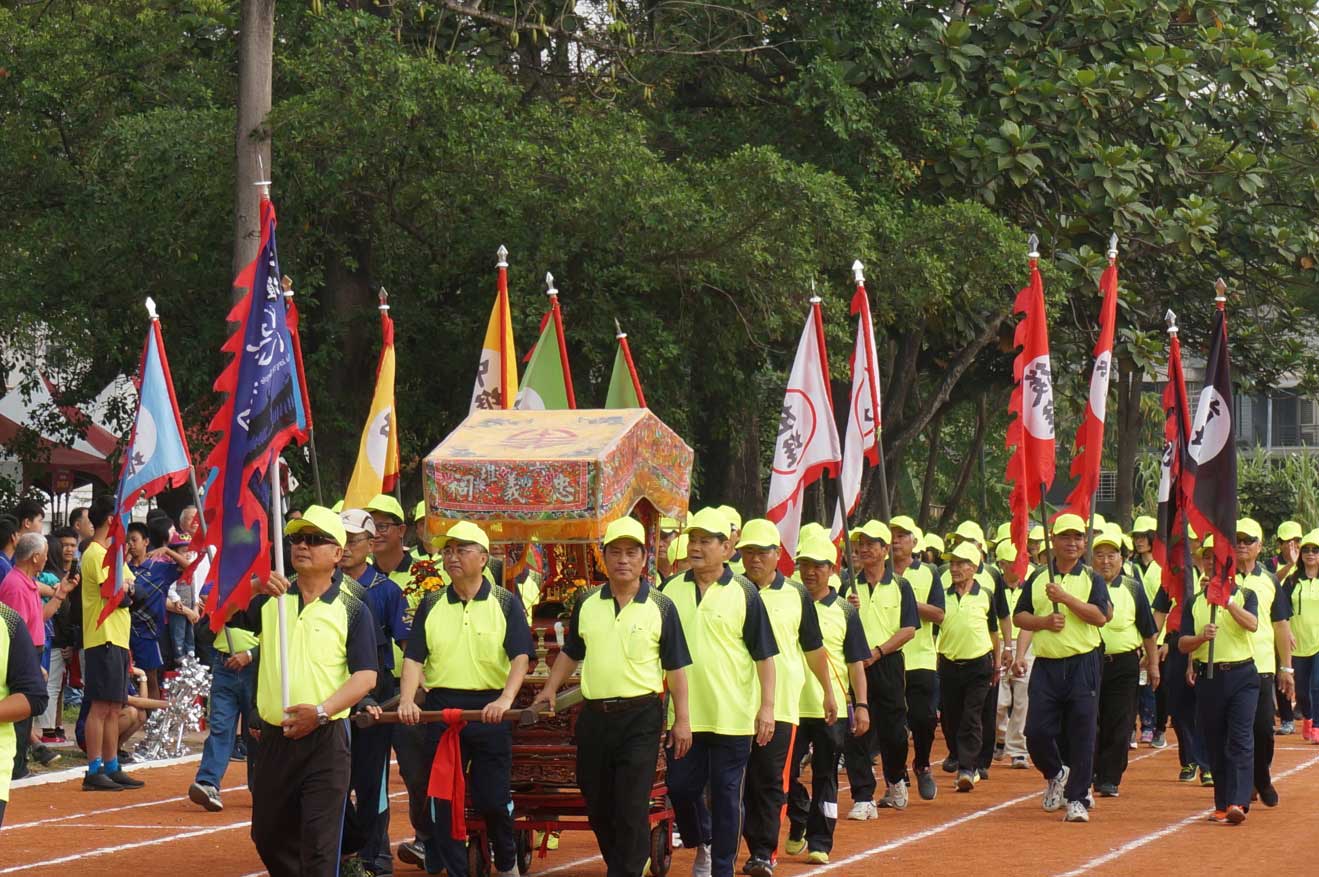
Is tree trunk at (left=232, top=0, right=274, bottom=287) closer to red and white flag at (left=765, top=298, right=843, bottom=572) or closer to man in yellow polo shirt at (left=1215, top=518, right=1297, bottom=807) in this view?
red and white flag at (left=765, top=298, right=843, bottom=572)

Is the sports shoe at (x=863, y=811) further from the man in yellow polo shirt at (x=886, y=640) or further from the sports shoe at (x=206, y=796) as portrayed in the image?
the sports shoe at (x=206, y=796)

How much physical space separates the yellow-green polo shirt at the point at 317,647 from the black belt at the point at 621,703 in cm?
131

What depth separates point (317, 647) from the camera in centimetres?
945

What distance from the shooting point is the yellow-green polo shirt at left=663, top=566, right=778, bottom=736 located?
36.1 feet

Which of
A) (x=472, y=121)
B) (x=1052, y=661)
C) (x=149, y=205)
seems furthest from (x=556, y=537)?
(x=149, y=205)

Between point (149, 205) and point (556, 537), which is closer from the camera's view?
point (556, 537)

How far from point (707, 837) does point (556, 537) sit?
1.84 meters

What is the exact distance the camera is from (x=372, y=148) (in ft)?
68.9

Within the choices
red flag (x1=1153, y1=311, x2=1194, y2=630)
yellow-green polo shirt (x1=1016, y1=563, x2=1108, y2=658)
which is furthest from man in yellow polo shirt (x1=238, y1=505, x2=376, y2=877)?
red flag (x1=1153, y1=311, x2=1194, y2=630)

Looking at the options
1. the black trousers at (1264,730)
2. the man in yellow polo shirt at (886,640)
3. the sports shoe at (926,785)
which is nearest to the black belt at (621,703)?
the man in yellow polo shirt at (886,640)

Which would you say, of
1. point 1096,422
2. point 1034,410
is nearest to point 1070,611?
point 1034,410

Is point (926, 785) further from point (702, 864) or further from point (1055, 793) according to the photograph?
point (702, 864)

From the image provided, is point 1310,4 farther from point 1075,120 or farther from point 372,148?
point 372,148

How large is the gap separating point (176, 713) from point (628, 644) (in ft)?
30.3
